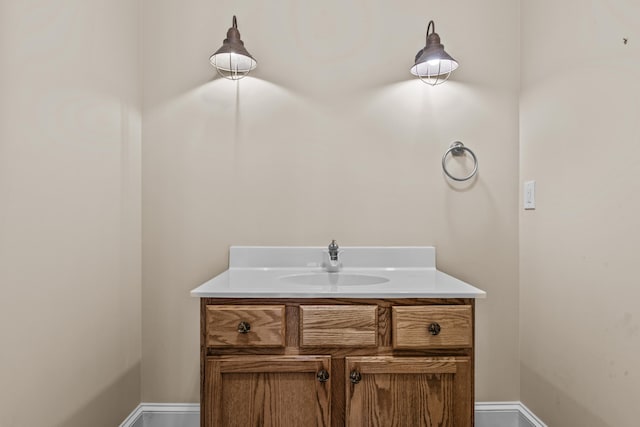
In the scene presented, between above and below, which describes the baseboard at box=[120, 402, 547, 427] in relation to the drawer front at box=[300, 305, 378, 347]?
below

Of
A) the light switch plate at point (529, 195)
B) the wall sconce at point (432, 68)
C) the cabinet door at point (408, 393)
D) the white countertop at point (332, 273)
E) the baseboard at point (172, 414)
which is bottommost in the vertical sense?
the baseboard at point (172, 414)

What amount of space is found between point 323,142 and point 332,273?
0.60 meters

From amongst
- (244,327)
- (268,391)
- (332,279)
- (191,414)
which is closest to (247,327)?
(244,327)

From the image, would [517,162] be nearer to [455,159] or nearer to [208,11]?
[455,159]

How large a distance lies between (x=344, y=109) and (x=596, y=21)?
3.16 feet

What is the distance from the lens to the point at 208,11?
5.71 ft

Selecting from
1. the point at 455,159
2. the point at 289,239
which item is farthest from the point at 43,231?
the point at 455,159

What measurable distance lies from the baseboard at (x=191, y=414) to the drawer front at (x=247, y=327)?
79 centimetres

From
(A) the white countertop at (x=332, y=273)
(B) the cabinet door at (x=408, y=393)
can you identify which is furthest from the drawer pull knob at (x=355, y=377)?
(A) the white countertop at (x=332, y=273)

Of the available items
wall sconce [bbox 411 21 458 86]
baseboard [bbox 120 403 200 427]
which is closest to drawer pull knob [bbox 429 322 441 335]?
wall sconce [bbox 411 21 458 86]

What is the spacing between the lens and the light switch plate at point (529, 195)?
1.62 meters

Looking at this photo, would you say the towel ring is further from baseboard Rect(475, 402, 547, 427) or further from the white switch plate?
baseboard Rect(475, 402, 547, 427)

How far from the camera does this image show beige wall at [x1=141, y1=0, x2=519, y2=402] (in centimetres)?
173

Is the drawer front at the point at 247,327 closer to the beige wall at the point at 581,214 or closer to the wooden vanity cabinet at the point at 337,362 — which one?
the wooden vanity cabinet at the point at 337,362
